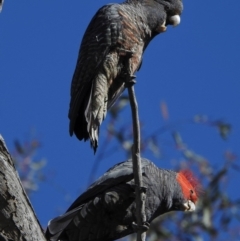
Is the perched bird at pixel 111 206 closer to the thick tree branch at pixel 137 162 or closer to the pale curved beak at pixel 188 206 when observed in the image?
the pale curved beak at pixel 188 206

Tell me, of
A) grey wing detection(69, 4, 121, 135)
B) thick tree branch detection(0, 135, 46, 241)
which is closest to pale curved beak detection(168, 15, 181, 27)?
grey wing detection(69, 4, 121, 135)

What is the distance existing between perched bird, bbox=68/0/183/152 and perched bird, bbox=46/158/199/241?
0.26m

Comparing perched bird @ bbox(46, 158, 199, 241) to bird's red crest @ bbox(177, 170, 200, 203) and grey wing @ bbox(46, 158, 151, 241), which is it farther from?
bird's red crest @ bbox(177, 170, 200, 203)

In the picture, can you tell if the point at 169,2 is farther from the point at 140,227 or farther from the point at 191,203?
the point at 140,227

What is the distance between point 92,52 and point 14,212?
157cm

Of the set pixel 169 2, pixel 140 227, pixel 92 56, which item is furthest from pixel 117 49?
pixel 140 227

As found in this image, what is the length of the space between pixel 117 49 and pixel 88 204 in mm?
966

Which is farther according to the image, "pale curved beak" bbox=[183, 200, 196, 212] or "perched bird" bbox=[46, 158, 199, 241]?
"pale curved beak" bbox=[183, 200, 196, 212]

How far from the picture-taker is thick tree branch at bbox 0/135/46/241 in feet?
8.45

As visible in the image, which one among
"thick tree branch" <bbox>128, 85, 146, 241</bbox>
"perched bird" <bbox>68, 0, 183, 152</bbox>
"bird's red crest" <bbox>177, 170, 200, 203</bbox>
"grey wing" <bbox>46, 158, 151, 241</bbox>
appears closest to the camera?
"thick tree branch" <bbox>128, 85, 146, 241</bbox>

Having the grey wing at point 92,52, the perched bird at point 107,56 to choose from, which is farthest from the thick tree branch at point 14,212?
the grey wing at point 92,52

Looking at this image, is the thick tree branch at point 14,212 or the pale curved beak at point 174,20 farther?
the pale curved beak at point 174,20

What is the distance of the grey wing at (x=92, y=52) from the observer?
3838 mm

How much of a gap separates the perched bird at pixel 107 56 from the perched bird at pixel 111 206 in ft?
0.85
